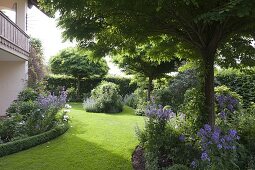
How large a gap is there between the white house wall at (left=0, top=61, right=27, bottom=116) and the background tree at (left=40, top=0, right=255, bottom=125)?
1047cm

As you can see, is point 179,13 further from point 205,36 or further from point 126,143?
point 126,143

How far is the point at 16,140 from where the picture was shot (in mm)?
8945

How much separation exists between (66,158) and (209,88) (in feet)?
12.3

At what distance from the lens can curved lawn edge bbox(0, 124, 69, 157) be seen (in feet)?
27.6

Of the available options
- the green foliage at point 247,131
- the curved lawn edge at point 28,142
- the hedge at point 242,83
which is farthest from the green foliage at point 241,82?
the curved lawn edge at point 28,142

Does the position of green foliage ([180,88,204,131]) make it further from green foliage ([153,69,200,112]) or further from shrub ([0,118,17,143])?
green foliage ([153,69,200,112])

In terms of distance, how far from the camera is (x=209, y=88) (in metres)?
7.36

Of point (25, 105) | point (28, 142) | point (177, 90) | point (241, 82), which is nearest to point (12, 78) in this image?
point (25, 105)

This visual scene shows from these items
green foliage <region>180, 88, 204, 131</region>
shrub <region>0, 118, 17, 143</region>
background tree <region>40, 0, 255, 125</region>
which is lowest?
shrub <region>0, 118, 17, 143</region>

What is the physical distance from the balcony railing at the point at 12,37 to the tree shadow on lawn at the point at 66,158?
4526mm

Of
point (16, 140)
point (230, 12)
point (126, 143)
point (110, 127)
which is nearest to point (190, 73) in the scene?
point (110, 127)

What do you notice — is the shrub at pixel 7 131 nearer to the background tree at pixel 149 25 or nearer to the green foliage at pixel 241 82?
the background tree at pixel 149 25

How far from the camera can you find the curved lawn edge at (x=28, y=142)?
840 cm

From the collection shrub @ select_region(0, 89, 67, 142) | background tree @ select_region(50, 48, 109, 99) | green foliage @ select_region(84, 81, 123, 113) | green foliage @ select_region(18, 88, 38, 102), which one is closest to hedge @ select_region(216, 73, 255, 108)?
green foliage @ select_region(84, 81, 123, 113)
